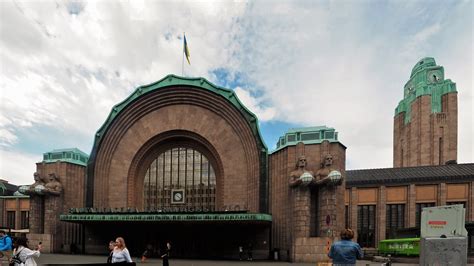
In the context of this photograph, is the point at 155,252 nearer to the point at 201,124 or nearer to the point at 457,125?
the point at 201,124

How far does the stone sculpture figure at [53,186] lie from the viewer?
1372 inches

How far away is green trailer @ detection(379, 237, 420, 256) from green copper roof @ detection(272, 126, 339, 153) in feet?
38.1

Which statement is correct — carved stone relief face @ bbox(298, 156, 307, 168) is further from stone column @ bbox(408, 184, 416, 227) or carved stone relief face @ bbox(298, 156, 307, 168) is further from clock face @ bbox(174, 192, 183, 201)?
stone column @ bbox(408, 184, 416, 227)

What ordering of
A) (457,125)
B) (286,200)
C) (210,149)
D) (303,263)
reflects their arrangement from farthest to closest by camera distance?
(457,125) → (210,149) → (286,200) → (303,263)

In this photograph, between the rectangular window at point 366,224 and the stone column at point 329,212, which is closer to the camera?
the stone column at point 329,212

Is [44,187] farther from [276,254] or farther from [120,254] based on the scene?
[120,254]

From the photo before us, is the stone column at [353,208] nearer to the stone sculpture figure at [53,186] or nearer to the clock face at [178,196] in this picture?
the clock face at [178,196]

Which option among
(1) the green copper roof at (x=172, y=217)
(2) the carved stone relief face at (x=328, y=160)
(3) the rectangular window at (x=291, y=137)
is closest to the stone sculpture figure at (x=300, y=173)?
(2) the carved stone relief face at (x=328, y=160)

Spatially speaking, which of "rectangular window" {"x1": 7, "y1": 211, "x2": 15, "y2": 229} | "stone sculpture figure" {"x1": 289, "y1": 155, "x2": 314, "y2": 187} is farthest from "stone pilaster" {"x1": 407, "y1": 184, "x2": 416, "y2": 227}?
"rectangular window" {"x1": 7, "y1": 211, "x2": 15, "y2": 229}

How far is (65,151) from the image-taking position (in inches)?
1439

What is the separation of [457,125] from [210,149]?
44274 mm

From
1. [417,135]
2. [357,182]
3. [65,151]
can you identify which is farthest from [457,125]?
[65,151]

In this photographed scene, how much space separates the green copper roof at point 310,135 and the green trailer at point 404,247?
1160cm

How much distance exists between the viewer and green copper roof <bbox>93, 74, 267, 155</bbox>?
33.9 meters
